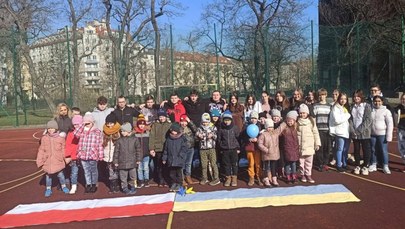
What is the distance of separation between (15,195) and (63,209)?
165cm

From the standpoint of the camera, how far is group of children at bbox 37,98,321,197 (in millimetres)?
6512

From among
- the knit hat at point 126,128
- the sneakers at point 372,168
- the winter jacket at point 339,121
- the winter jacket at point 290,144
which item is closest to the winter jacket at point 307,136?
the winter jacket at point 290,144

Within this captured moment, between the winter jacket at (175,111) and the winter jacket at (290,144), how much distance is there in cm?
186

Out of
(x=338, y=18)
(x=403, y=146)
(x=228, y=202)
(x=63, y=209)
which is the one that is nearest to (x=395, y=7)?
(x=338, y=18)

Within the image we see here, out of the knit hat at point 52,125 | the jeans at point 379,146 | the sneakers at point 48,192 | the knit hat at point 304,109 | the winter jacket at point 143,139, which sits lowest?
the sneakers at point 48,192

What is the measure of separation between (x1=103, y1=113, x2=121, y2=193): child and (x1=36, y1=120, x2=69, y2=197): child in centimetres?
78

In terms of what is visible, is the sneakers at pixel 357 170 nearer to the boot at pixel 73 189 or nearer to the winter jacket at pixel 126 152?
Result: the winter jacket at pixel 126 152

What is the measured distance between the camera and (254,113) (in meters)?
6.79

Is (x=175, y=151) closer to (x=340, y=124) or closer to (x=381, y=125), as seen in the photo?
(x=340, y=124)

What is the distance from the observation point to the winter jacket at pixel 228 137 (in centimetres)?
663

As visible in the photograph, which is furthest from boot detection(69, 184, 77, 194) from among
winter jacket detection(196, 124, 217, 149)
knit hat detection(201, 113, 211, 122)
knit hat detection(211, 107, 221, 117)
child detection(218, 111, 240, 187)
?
knit hat detection(211, 107, 221, 117)

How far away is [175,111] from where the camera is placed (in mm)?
7035

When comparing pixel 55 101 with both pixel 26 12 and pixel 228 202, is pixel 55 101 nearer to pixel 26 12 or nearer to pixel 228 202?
pixel 26 12

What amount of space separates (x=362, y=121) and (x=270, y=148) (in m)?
2.02
